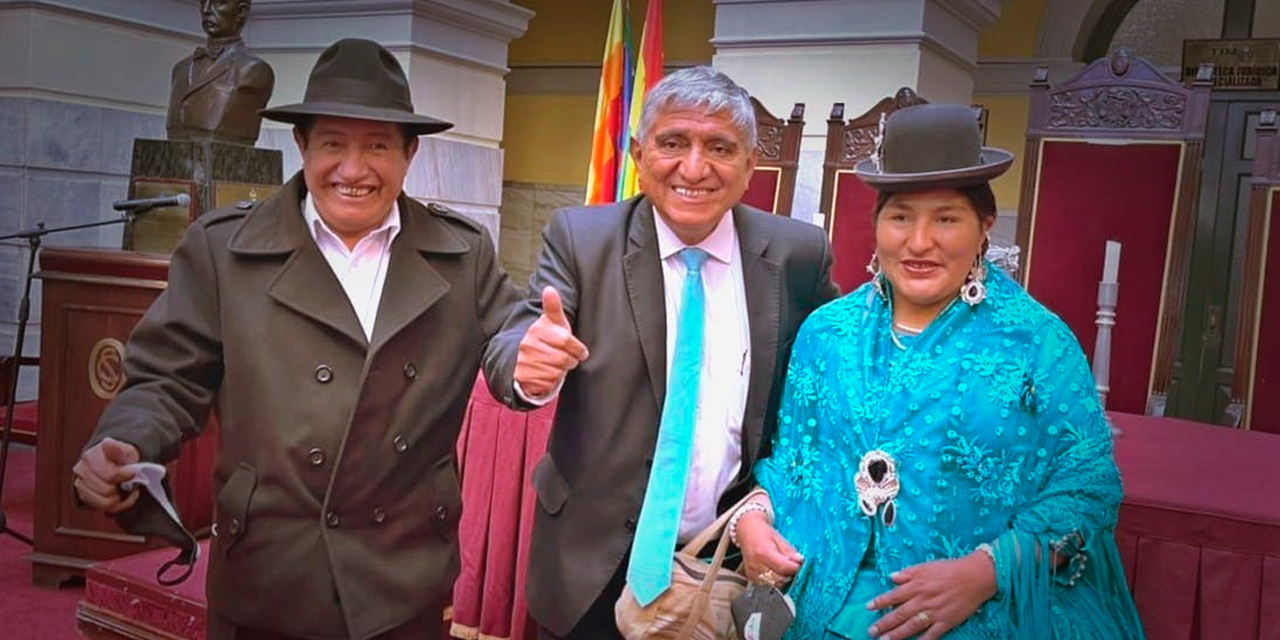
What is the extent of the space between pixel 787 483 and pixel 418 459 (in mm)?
558

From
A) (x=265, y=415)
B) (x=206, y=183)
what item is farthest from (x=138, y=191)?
(x=265, y=415)

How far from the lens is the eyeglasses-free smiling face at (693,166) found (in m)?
1.66

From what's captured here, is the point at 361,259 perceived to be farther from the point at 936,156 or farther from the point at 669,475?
the point at 936,156

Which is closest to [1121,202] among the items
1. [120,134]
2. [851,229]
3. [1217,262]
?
[851,229]

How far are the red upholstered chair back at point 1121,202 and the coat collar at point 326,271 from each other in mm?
2583

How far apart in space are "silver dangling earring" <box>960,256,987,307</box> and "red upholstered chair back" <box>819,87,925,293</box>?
2800 millimetres

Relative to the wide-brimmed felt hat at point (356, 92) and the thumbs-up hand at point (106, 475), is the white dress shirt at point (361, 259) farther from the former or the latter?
the thumbs-up hand at point (106, 475)

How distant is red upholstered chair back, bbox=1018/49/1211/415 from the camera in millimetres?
3482

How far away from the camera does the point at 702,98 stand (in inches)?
64.8

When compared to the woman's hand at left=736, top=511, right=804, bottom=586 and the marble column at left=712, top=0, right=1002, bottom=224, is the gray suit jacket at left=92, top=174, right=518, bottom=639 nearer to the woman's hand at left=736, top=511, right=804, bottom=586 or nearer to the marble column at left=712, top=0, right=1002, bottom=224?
the woman's hand at left=736, top=511, right=804, bottom=586

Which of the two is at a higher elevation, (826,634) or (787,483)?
(787,483)

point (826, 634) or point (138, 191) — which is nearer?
point (826, 634)

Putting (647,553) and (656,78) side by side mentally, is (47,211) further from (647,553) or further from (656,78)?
(647,553)

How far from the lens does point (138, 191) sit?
427 cm
